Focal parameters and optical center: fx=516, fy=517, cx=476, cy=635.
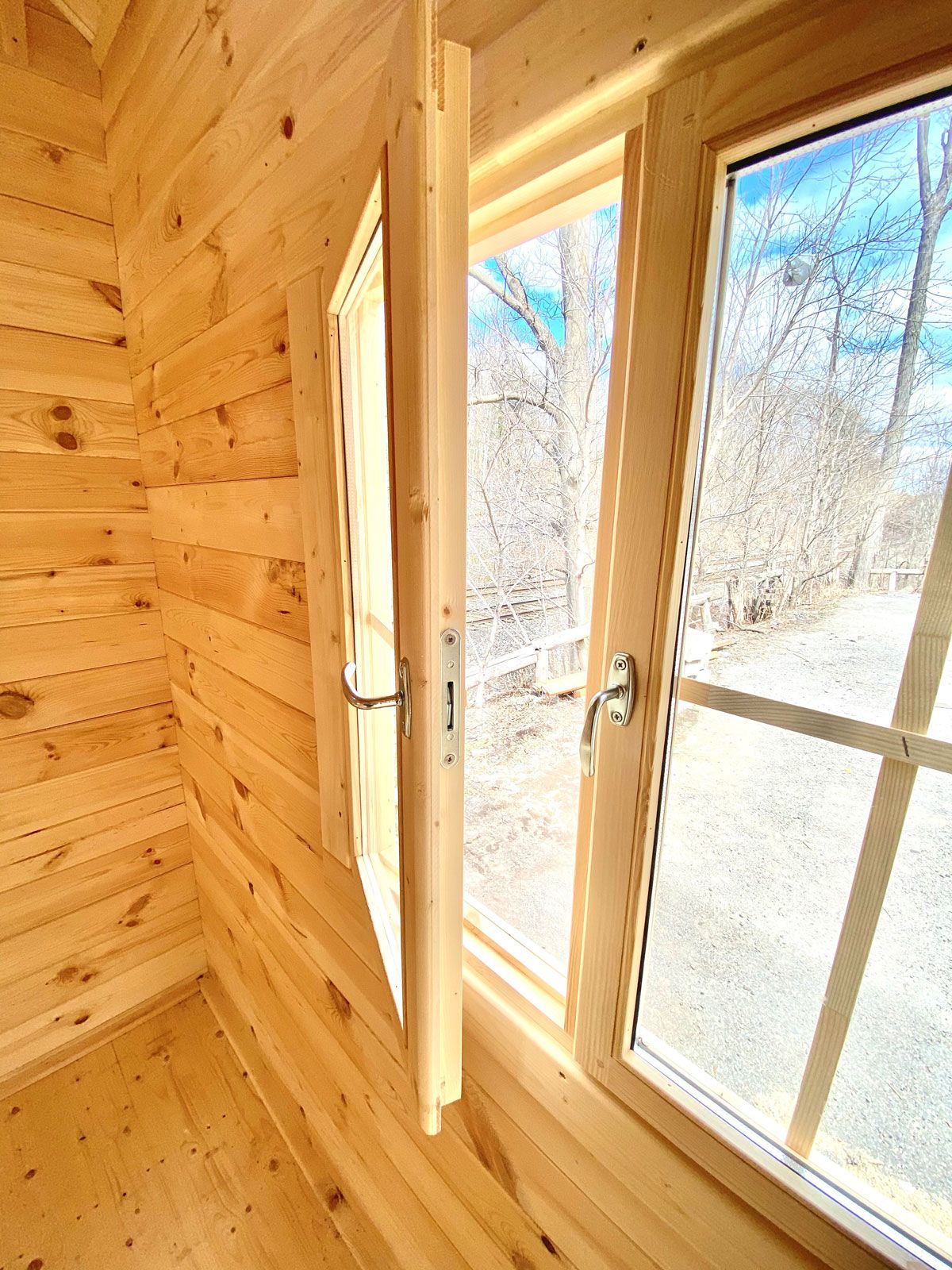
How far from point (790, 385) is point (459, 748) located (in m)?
0.48

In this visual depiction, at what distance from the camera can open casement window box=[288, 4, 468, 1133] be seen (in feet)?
1.48

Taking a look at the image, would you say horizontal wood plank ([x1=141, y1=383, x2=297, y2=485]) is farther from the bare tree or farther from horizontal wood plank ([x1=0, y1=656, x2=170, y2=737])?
horizontal wood plank ([x1=0, y1=656, x2=170, y2=737])

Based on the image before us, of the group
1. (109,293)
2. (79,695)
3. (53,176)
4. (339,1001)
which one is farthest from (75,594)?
(339,1001)

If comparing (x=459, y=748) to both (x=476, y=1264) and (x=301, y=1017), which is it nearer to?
(x=476, y=1264)

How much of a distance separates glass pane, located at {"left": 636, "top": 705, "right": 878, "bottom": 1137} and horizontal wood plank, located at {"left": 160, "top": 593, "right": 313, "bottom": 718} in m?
0.72

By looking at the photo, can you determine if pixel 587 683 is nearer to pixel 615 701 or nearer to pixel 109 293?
pixel 615 701

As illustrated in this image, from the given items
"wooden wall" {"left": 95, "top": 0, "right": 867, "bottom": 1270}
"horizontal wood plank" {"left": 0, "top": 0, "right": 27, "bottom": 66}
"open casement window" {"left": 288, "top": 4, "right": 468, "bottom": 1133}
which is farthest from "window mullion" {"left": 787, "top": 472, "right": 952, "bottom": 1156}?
"horizontal wood plank" {"left": 0, "top": 0, "right": 27, "bottom": 66}

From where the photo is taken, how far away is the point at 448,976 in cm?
62

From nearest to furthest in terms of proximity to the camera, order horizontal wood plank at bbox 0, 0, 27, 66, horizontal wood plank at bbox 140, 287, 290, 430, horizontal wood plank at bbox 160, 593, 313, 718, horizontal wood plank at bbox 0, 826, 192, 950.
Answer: horizontal wood plank at bbox 140, 287, 290, 430
horizontal wood plank at bbox 160, 593, 313, 718
horizontal wood plank at bbox 0, 0, 27, 66
horizontal wood plank at bbox 0, 826, 192, 950

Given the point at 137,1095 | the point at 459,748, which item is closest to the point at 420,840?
the point at 459,748

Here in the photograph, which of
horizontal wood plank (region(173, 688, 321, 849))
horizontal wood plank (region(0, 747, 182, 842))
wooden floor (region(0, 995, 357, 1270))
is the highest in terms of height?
horizontal wood plank (region(173, 688, 321, 849))

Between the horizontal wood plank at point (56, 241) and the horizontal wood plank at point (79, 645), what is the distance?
0.93 m

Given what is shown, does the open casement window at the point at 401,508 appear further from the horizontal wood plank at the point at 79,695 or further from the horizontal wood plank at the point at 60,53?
the horizontal wood plank at the point at 60,53

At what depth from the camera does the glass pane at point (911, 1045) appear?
43 centimetres
